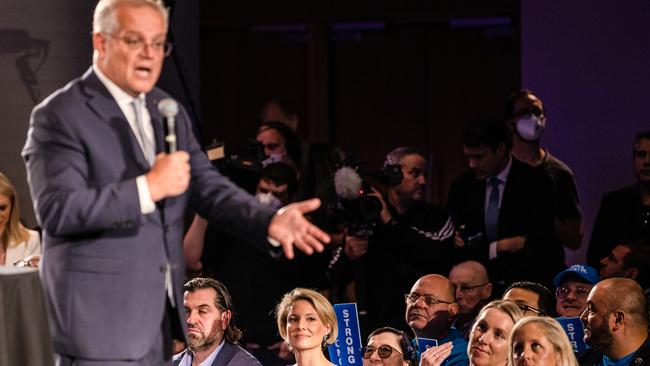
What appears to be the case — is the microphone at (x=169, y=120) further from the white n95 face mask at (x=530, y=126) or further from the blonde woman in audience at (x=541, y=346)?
the white n95 face mask at (x=530, y=126)

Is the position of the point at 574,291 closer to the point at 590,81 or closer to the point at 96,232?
the point at 590,81

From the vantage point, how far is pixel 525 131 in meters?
5.75

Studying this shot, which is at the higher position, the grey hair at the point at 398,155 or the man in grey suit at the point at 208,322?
the grey hair at the point at 398,155

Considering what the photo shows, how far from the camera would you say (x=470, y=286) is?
5.19m

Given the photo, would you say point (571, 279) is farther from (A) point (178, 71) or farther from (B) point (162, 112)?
(B) point (162, 112)

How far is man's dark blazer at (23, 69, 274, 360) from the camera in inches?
98.5

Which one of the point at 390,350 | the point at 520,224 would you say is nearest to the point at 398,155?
the point at 520,224

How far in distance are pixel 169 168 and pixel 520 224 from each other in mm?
3166

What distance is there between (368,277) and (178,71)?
5.47 ft

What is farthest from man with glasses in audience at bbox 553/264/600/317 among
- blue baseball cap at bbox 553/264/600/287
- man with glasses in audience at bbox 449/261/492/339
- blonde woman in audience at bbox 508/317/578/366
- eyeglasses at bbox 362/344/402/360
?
blonde woman in audience at bbox 508/317/578/366

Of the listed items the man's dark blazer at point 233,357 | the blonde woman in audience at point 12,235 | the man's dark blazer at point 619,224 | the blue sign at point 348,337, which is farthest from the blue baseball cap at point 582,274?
the blonde woman in audience at point 12,235

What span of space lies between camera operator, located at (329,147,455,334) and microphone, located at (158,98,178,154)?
105 inches

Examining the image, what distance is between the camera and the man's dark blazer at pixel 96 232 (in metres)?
2.50

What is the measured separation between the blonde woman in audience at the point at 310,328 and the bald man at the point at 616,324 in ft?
3.15
